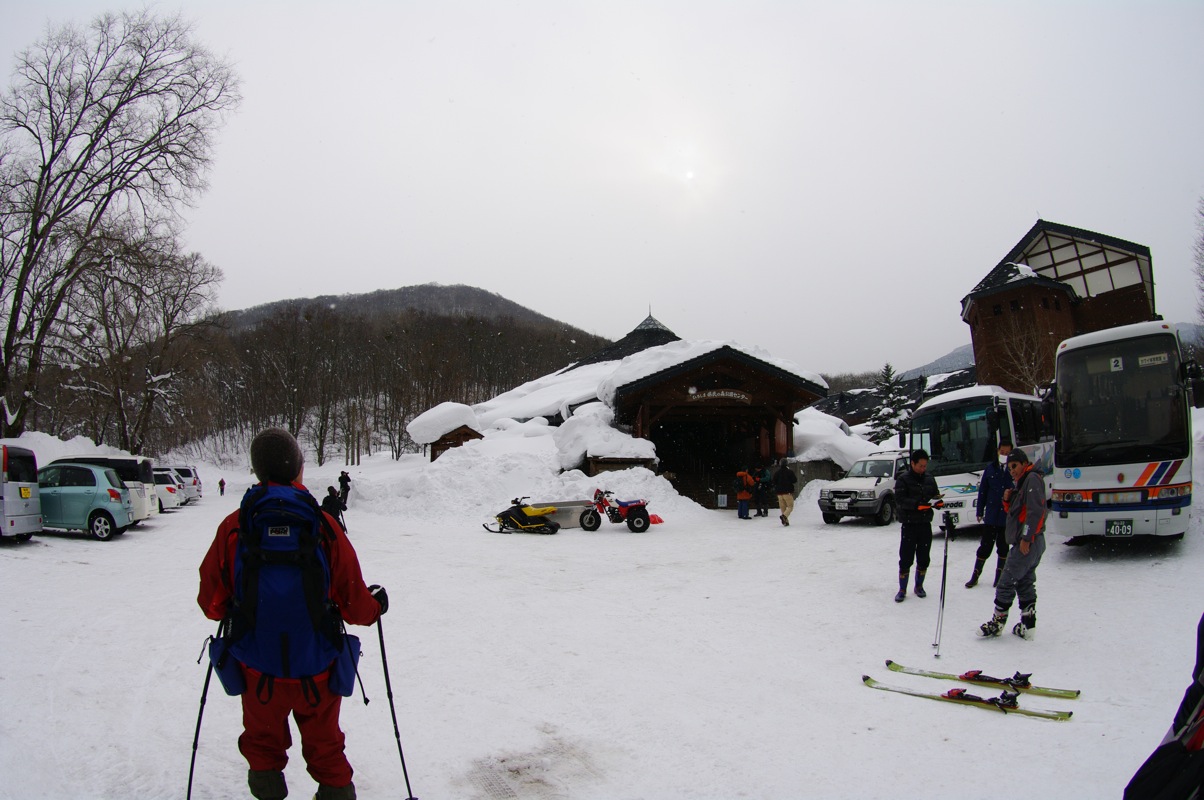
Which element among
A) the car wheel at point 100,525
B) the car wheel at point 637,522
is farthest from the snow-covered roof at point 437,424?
the car wheel at point 637,522

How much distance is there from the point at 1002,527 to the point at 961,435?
6.55 meters

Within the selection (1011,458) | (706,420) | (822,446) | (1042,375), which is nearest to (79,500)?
(1011,458)

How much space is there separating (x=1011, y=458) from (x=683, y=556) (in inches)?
268

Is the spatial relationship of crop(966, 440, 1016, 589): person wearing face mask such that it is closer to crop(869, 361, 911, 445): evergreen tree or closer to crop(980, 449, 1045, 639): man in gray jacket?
crop(980, 449, 1045, 639): man in gray jacket

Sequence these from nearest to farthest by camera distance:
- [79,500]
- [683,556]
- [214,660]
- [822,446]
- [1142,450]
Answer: [214,660] → [1142,450] → [683,556] → [79,500] → [822,446]

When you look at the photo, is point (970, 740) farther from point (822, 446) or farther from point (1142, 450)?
point (822, 446)

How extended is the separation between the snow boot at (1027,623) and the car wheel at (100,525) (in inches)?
673

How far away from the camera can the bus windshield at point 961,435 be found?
1411 cm

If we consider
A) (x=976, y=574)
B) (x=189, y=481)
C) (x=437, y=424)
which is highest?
(x=437, y=424)

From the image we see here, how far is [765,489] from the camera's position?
20.4 metres

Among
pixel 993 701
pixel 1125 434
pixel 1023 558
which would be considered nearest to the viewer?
pixel 993 701

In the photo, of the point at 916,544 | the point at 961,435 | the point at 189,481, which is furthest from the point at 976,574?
the point at 189,481

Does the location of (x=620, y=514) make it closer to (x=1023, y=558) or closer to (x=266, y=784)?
(x=1023, y=558)

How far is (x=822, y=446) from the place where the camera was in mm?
25688
